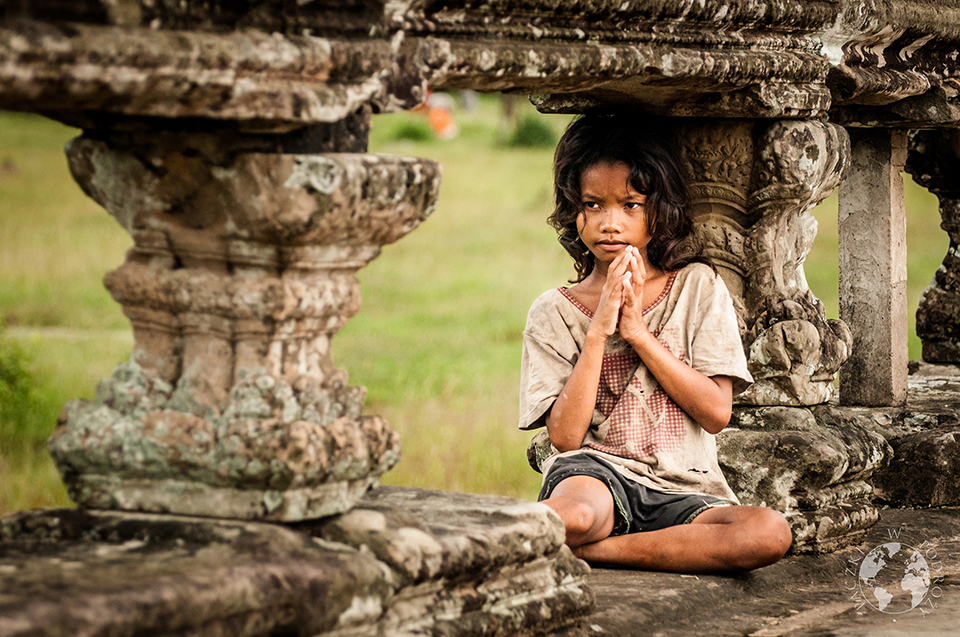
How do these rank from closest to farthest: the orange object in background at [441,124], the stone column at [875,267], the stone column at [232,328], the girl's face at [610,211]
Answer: the stone column at [232,328]
the girl's face at [610,211]
the stone column at [875,267]
the orange object in background at [441,124]

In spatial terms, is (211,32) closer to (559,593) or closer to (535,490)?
(559,593)

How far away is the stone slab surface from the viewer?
106 inches

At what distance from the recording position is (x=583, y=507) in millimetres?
2877

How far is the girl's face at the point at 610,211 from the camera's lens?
309 centimetres

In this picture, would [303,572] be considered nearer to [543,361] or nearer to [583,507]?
[583,507]

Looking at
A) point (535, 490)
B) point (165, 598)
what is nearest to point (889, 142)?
point (165, 598)

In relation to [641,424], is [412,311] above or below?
above

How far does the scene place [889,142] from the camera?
409 centimetres

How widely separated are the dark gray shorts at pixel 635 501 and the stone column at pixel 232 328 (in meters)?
0.91

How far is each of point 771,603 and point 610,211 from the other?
105 centimetres

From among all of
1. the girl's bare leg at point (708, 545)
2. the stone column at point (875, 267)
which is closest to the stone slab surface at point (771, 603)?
the girl's bare leg at point (708, 545)

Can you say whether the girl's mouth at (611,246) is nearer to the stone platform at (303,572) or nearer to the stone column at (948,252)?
the stone platform at (303,572)

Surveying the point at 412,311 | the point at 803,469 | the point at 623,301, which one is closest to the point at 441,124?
the point at 412,311

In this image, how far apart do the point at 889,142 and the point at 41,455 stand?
18.9ft
